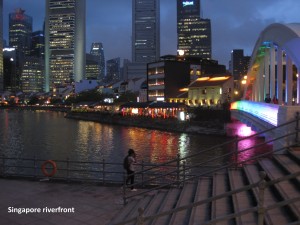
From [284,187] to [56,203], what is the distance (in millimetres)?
7410

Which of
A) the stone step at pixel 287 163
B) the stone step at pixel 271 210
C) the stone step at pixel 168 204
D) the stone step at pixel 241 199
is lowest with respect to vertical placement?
the stone step at pixel 168 204

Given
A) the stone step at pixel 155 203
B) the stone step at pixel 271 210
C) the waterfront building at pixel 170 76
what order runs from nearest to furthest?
the stone step at pixel 271 210 < the stone step at pixel 155 203 < the waterfront building at pixel 170 76

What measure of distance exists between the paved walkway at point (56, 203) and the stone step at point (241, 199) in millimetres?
3723

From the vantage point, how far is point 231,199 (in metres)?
7.97

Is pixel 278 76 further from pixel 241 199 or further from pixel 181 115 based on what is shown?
pixel 181 115

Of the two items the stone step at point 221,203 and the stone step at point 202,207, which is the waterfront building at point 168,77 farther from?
the stone step at point 221,203

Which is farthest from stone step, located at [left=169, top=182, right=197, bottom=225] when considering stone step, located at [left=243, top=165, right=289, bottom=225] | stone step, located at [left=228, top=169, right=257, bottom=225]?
stone step, located at [left=243, top=165, right=289, bottom=225]

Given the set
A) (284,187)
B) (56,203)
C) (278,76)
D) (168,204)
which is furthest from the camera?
(278,76)

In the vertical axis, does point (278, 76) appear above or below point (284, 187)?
above

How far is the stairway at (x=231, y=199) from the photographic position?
6.37 m

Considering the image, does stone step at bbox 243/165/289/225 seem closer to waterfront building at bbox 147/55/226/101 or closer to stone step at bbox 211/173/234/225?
stone step at bbox 211/173/234/225

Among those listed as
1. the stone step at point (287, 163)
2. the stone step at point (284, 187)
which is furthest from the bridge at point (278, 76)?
the stone step at point (284, 187)

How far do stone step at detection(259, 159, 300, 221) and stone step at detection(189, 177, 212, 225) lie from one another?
1598 mm

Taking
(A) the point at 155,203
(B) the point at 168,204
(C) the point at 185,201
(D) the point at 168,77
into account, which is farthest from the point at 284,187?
(D) the point at 168,77
